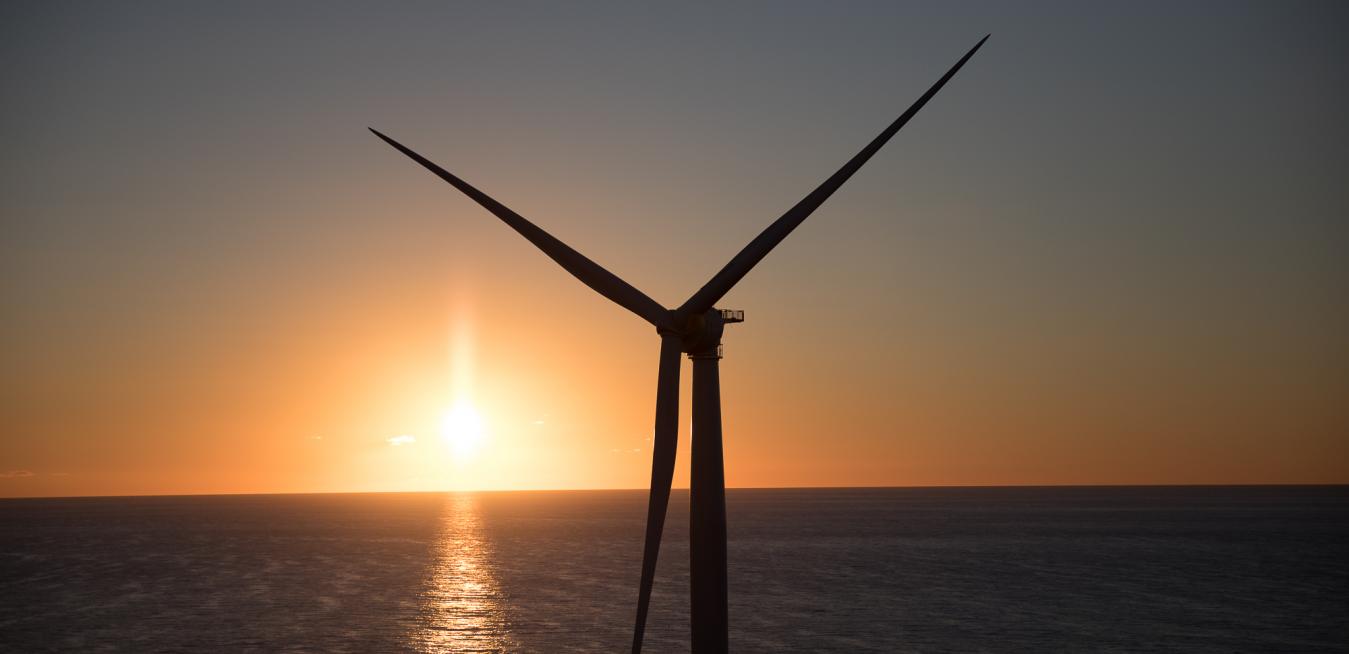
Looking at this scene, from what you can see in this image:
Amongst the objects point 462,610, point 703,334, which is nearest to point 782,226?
point 703,334

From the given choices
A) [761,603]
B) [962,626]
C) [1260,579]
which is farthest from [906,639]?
[1260,579]

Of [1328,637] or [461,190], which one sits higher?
[461,190]

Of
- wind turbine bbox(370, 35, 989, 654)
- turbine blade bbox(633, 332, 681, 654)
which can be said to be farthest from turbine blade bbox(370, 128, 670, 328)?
turbine blade bbox(633, 332, 681, 654)

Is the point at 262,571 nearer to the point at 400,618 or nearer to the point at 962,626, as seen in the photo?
the point at 400,618

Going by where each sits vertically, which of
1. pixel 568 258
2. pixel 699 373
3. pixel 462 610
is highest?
pixel 568 258

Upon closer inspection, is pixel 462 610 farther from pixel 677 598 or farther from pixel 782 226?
pixel 782 226

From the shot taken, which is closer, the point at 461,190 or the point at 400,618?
the point at 461,190
